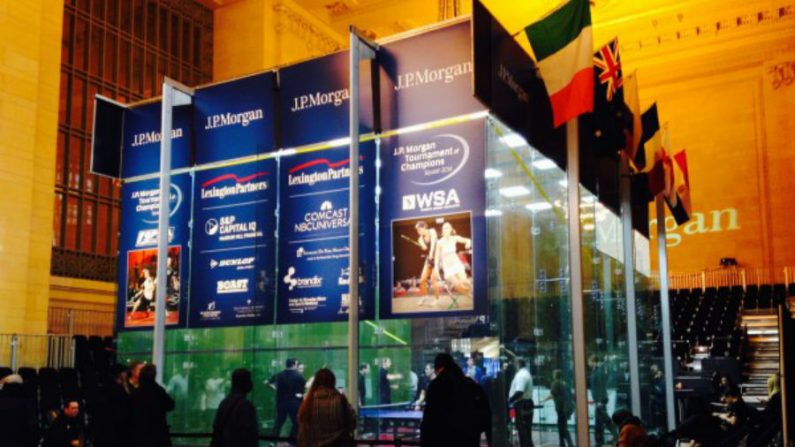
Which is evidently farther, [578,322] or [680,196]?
[680,196]

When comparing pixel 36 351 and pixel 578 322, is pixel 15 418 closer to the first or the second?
pixel 578 322

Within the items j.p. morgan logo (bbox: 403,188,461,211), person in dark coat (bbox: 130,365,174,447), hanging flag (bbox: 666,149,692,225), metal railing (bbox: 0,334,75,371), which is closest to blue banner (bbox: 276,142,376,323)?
j.p. morgan logo (bbox: 403,188,461,211)

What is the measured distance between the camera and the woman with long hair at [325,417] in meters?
6.27

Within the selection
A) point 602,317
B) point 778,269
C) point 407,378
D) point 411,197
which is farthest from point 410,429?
point 778,269

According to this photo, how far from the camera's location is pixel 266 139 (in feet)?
32.9

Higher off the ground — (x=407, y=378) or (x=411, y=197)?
(x=411, y=197)

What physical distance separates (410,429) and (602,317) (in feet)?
9.97

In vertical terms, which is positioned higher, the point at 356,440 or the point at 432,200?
the point at 432,200

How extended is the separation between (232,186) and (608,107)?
4546 mm

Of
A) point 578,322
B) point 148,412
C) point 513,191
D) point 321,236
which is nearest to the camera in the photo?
point 148,412

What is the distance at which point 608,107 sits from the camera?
910 cm

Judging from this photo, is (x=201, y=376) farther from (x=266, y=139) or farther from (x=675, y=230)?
(x=675, y=230)

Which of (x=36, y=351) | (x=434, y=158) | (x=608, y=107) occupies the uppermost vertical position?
(x=608, y=107)

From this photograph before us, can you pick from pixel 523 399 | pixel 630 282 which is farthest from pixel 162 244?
pixel 630 282
